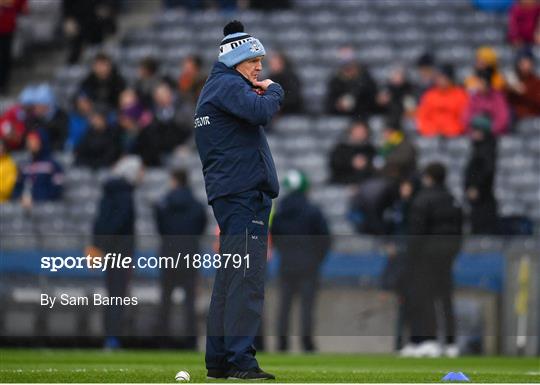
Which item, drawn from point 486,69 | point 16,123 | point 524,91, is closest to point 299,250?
point 486,69

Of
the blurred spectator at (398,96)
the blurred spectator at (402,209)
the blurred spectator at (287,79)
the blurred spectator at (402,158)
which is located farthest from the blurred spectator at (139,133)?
the blurred spectator at (402,209)

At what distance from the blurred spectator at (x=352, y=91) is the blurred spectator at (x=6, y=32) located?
5.83 m

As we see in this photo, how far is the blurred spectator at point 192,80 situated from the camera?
75.9 feet

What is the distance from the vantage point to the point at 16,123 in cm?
2395

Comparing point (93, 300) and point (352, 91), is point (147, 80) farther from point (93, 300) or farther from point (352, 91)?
point (93, 300)

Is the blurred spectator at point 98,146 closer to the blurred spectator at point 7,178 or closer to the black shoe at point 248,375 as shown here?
the blurred spectator at point 7,178

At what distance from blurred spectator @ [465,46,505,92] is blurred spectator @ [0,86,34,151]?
6341 mm

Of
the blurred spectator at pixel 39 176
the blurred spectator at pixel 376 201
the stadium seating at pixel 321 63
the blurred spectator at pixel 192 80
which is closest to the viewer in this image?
the blurred spectator at pixel 376 201

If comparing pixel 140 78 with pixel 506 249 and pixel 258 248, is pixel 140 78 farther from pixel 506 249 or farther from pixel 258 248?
pixel 258 248

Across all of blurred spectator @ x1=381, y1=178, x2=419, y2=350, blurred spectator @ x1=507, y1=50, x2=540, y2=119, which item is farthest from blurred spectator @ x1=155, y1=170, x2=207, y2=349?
blurred spectator @ x1=507, y1=50, x2=540, y2=119

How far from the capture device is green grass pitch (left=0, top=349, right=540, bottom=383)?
37.3ft

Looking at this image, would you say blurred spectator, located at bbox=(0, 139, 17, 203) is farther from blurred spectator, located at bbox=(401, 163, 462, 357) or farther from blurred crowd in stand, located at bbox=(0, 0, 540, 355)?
blurred spectator, located at bbox=(401, 163, 462, 357)

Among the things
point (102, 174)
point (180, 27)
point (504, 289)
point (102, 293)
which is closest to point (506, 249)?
point (504, 289)

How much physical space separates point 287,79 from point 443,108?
213 cm
